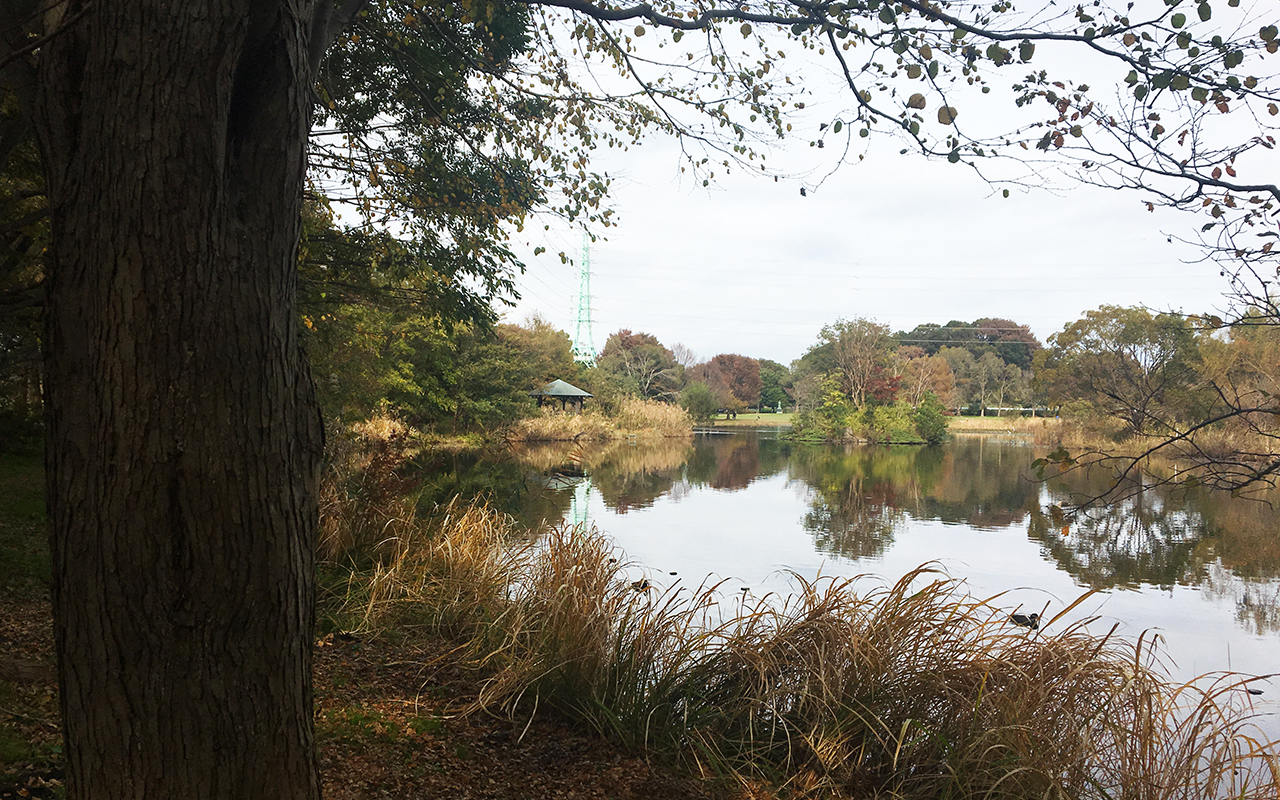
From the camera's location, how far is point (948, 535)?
9.72 metres

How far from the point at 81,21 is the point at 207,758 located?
55.9 inches

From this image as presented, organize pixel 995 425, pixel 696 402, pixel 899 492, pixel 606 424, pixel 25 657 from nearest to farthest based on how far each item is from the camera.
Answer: pixel 25 657 → pixel 899 492 → pixel 606 424 → pixel 995 425 → pixel 696 402

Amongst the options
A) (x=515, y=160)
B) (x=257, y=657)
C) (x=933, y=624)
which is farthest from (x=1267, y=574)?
(x=257, y=657)

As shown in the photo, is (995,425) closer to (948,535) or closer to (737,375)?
(737,375)

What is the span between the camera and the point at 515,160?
20.3 feet

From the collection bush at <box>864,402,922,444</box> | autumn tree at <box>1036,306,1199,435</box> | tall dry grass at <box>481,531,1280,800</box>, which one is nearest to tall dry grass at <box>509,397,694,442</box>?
bush at <box>864,402,922,444</box>

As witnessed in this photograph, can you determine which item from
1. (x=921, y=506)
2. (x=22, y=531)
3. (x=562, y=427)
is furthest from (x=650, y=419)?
(x=22, y=531)

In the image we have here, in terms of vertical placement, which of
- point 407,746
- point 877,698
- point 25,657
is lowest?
point 407,746

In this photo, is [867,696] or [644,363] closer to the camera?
[867,696]

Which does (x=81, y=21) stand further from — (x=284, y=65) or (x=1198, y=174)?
(x=1198, y=174)

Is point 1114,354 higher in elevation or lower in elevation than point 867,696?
higher

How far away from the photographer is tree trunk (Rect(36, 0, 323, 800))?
1424 mm

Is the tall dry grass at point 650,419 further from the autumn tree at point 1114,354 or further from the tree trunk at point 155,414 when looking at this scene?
the tree trunk at point 155,414

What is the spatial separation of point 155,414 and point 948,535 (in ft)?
31.8
